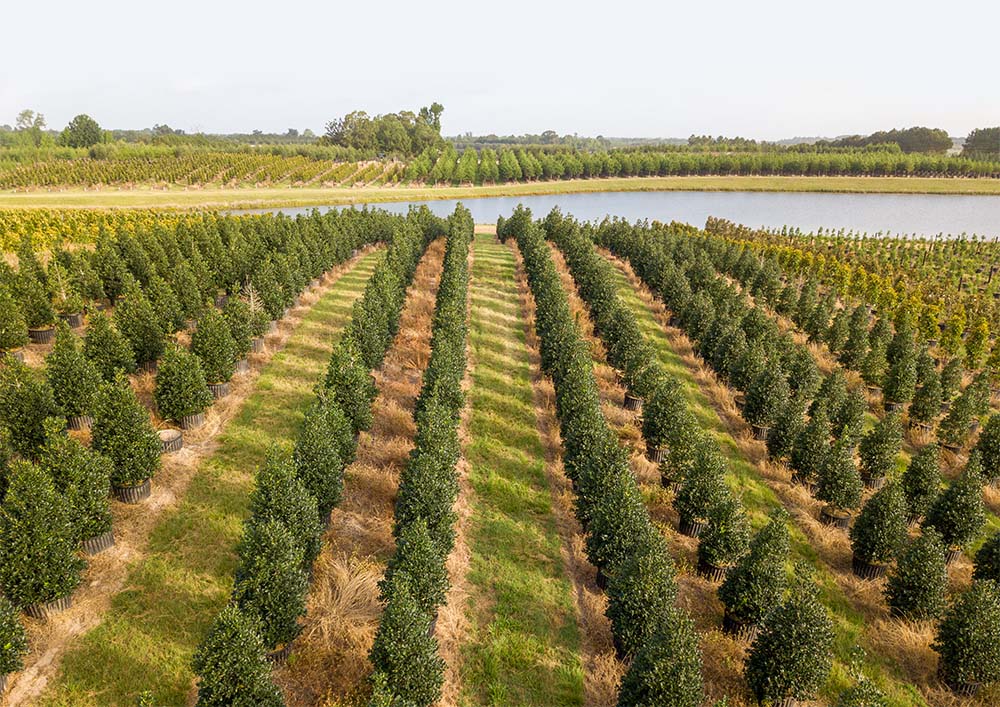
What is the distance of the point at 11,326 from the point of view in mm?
24000

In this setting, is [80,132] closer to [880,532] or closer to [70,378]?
[70,378]

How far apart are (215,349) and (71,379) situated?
517cm

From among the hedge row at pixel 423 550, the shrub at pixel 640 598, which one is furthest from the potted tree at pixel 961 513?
the hedge row at pixel 423 550

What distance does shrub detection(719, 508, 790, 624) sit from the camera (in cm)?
1380

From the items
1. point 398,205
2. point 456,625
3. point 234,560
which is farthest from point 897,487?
point 398,205

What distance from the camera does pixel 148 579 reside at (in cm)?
1461

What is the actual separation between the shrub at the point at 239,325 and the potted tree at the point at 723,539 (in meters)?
21.0

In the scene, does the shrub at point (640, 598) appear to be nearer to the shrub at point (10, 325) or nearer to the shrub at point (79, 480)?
the shrub at point (79, 480)

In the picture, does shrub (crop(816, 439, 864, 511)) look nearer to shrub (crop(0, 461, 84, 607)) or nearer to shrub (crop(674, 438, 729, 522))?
shrub (crop(674, 438, 729, 522))

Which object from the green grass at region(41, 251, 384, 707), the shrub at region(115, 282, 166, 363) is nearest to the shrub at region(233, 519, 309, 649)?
the green grass at region(41, 251, 384, 707)

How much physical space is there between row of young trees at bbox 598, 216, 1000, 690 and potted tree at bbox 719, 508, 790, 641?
3.87 meters

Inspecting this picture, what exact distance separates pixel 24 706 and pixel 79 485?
4.99 meters

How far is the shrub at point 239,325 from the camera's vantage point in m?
26.0

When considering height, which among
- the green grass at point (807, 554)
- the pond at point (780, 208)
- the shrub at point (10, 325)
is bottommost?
the green grass at point (807, 554)
